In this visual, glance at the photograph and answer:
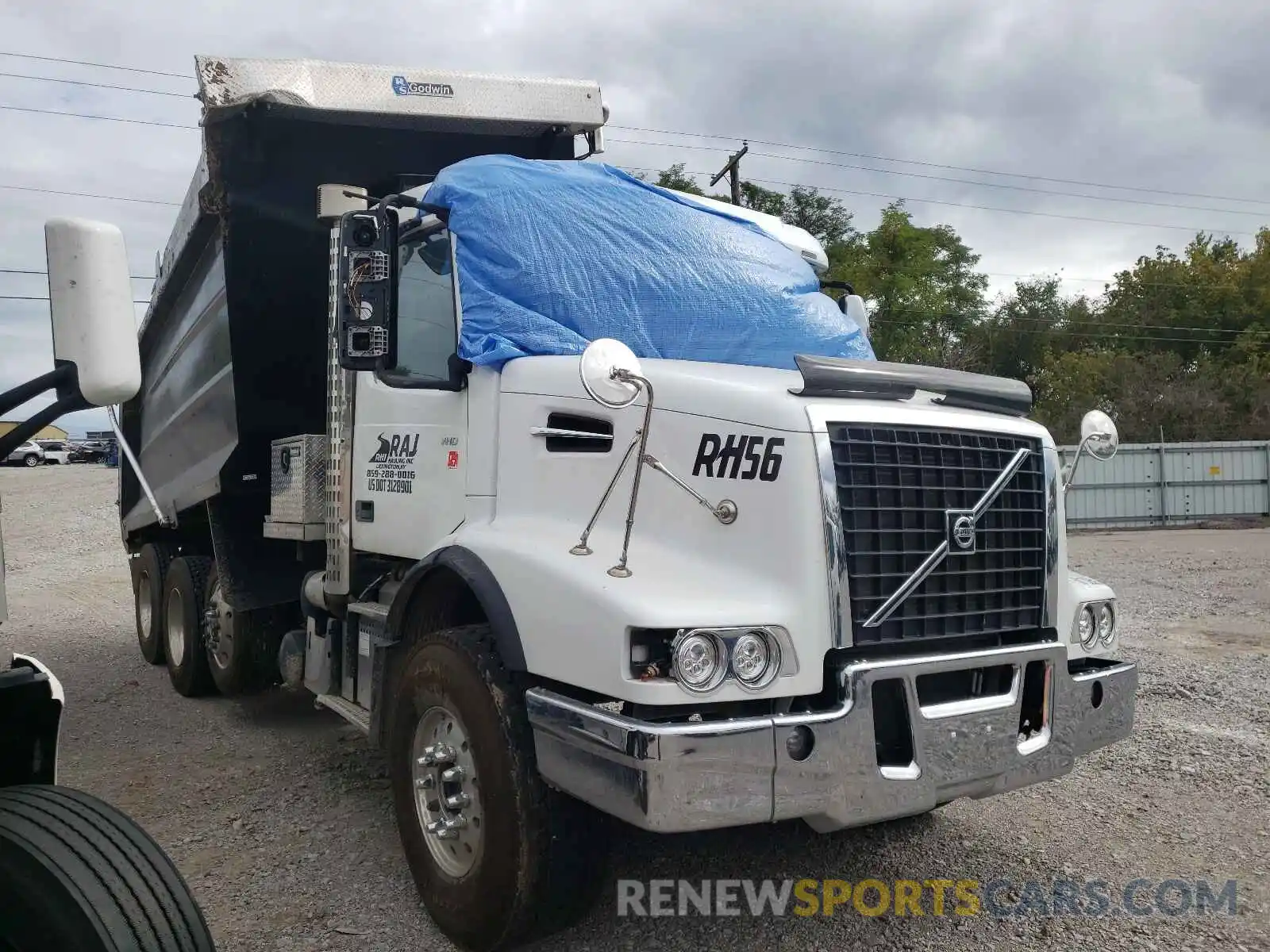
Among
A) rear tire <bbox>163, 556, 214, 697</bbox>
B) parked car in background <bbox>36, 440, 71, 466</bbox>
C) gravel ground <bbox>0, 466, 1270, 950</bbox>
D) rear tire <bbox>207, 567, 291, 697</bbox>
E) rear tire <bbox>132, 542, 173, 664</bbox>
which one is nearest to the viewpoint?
gravel ground <bbox>0, 466, 1270, 950</bbox>

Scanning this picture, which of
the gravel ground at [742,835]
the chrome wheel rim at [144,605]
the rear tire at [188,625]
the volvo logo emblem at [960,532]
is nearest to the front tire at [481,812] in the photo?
the gravel ground at [742,835]

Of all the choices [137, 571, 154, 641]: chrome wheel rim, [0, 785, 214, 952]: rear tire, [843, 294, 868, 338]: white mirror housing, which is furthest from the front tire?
[137, 571, 154, 641]: chrome wheel rim

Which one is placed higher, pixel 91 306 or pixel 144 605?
pixel 91 306

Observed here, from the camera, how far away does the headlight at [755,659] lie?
287cm

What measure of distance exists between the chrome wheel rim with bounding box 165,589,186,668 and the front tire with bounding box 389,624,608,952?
4351 millimetres

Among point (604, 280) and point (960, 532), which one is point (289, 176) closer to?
point (604, 280)

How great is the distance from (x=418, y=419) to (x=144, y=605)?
549 centimetres

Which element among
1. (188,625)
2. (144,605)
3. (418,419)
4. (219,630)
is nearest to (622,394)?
(418,419)

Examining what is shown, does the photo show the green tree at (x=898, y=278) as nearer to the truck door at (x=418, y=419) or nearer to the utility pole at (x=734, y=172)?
the utility pole at (x=734, y=172)

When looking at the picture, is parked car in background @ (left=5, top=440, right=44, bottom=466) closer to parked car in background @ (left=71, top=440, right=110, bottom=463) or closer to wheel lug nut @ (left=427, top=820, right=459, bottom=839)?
parked car in background @ (left=71, top=440, right=110, bottom=463)

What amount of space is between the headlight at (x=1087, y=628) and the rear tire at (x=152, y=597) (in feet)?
21.9

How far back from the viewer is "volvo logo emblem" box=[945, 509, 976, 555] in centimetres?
329

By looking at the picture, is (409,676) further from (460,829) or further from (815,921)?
(815,921)

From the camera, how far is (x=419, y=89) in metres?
5.36
